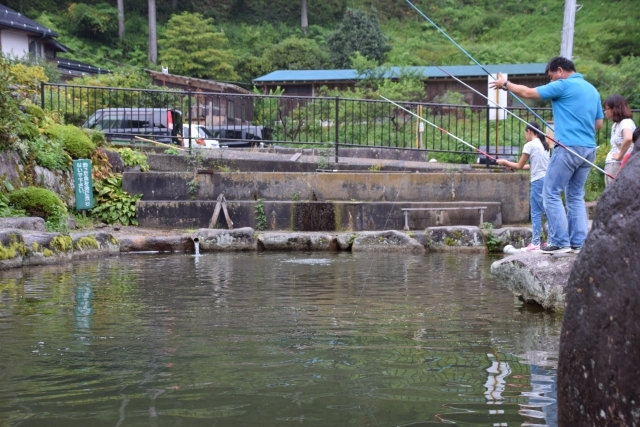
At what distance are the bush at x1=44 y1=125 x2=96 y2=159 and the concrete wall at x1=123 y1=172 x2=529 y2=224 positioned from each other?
0.99m

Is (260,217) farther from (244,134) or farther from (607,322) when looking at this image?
(607,322)

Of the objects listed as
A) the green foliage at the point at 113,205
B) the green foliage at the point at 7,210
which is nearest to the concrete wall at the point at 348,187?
the green foliage at the point at 113,205

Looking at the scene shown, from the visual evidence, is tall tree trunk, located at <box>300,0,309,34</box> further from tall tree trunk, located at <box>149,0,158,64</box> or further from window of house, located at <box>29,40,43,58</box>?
window of house, located at <box>29,40,43,58</box>

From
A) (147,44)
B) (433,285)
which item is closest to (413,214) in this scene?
(433,285)

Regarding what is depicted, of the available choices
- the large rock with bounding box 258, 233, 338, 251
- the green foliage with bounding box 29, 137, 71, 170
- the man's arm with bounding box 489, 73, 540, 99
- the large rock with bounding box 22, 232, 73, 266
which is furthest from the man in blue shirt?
the green foliage with bounding box 29, 137, 71, 170

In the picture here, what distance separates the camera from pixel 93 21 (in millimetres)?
47062

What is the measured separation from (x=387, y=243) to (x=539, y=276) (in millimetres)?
6155

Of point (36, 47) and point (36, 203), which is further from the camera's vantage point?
point (36, 47)

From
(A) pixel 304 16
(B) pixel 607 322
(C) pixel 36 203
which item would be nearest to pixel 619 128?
(B) pixel 607 322

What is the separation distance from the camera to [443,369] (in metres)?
4.80

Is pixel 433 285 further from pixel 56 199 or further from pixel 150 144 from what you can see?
pixel 150 144

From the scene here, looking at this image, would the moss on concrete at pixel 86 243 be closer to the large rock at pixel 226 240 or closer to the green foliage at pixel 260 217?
the large rock at pixel 226 240

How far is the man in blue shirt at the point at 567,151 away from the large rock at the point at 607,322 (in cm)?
410

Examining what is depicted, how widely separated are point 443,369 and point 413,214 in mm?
10067
